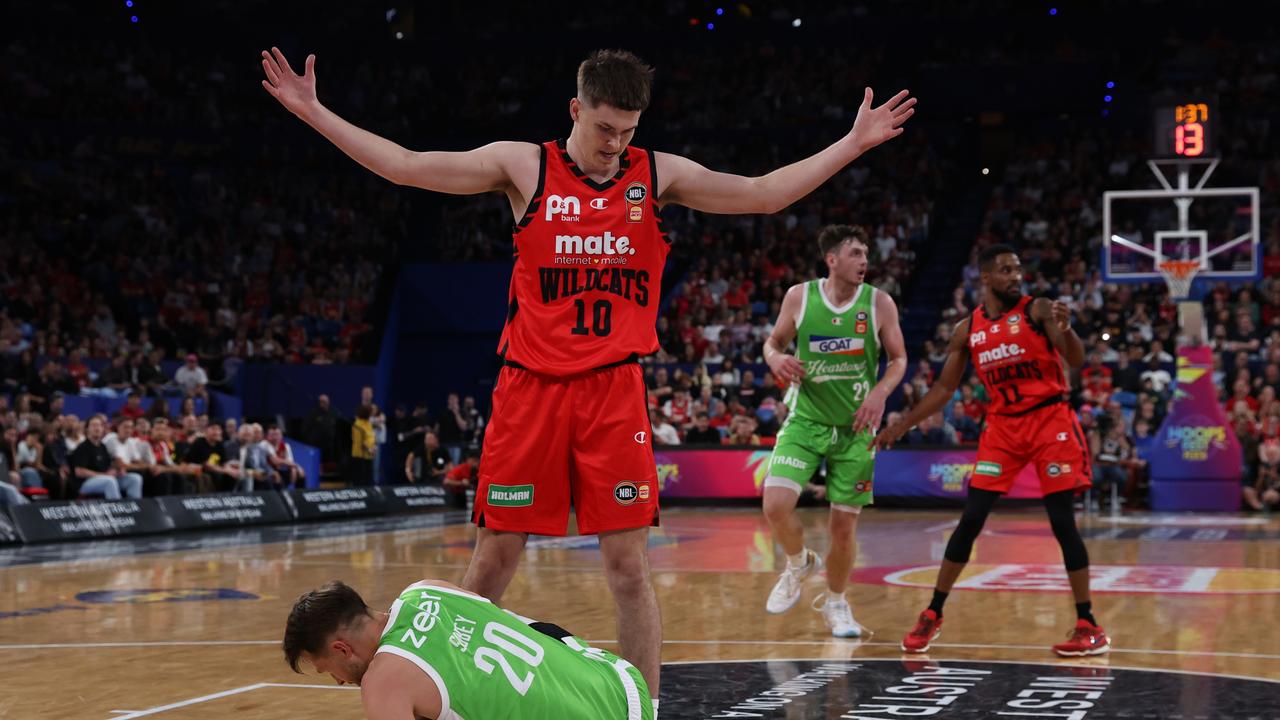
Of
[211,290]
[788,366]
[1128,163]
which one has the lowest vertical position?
[788,366]

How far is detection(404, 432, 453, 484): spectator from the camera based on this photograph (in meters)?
22.1

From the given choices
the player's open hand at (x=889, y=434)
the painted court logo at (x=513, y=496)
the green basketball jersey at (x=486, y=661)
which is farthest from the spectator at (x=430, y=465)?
the green basketball jersey at (x=486, y=661)

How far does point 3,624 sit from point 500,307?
20.8m

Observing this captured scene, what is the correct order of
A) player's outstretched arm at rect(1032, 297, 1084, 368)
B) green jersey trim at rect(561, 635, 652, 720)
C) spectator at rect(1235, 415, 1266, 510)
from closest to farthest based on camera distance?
green jersey trim at rect(561, 635, 652, 720), player's outstretched arm at rect(1032, 297, 1084, 368), spectator at rect(1235, 415, 1266, 510)

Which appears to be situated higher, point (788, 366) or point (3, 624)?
point (788, 366)

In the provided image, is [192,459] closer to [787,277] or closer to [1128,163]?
[787,277]

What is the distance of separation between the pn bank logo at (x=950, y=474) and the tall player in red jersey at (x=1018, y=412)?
12850 mm

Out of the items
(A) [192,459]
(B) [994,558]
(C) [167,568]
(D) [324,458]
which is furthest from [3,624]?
(D) [324,458]

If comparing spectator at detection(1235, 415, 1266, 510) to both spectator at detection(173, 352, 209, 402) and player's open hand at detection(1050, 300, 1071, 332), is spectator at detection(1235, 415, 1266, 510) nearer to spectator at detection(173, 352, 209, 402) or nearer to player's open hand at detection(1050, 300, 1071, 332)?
player's open hand at detection(1050, 300, 1071, 332)

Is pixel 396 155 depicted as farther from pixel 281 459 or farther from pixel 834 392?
pixel 281 459

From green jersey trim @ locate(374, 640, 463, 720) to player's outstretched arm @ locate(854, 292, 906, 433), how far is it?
179 inches

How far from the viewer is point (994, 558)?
1287cm

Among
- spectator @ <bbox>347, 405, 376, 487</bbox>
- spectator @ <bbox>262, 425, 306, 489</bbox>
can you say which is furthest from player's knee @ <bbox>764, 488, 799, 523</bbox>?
spectator @ <bbox>347, 405, 376, 487</bbox>

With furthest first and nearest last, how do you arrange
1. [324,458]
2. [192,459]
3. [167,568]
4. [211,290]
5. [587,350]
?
[211,290], [324,458], [192,459], [167,568], [587,350]
